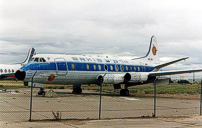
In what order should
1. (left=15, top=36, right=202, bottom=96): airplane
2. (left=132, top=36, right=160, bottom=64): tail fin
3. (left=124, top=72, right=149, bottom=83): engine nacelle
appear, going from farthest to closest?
(left=132, top=36, right=160, bottom=64): tail fin → (left=124, top=72, right=149, bottom=83): engine nacelle → (left=15, top=36, right=202, bottom=96): airplane

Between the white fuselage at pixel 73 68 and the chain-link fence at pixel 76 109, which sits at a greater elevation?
the white fuselage at pixel 73 68

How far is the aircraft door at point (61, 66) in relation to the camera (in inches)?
825

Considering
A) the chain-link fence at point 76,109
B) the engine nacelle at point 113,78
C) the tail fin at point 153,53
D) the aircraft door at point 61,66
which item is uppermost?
the tail fin at point 153,53

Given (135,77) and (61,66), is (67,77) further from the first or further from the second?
(135,77)

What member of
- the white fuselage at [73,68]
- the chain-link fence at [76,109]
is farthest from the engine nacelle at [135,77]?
the chain-link fence at [76,109]

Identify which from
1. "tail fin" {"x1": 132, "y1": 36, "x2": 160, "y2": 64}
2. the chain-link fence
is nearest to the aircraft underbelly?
the chain-link fence

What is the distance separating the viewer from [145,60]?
32.2 metres

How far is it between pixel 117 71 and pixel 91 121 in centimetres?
1624

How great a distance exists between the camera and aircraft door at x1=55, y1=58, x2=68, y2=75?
20953mm

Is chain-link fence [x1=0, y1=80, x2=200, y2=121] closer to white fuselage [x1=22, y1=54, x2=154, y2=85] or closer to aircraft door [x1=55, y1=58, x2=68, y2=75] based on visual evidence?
white fuselage [x1=22, y1=54, x2=154, y2=85]

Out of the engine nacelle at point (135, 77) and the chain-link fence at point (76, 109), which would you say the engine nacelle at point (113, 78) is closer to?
the engine nacelle at point (135, 77)

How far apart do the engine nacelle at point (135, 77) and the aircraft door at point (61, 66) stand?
20.4 feet

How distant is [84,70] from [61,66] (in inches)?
109

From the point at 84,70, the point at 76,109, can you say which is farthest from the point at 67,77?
the point at 76,109
